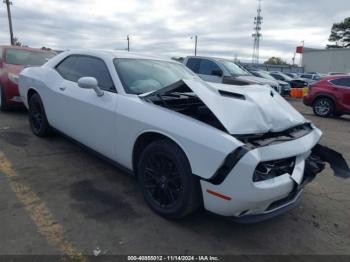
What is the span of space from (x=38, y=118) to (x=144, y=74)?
2337mm

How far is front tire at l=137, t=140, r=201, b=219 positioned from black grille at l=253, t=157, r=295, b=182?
51 centimetres

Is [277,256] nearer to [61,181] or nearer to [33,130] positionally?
[61,181]

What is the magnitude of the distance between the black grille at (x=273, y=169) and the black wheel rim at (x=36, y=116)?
3.77 metres

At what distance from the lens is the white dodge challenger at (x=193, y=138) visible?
2676mm

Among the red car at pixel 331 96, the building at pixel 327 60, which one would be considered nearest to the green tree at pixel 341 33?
the building at pixel 327 60

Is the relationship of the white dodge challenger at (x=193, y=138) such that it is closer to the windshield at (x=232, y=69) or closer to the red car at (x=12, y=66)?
the red car at (x=12, y=66)

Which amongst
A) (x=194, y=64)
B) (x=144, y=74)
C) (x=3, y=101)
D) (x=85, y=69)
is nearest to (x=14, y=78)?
(x=3, y=101)

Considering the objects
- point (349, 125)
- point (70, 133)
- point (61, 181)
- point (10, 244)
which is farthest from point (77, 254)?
point (349, 125)

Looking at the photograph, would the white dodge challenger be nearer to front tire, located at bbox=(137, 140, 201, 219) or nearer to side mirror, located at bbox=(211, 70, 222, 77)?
front tire, located at bbox=(137, 140, 201, 219)

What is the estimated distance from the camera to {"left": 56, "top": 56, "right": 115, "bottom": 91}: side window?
3.99m

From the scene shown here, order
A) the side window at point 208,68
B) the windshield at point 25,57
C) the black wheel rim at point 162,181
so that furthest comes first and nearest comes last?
the side window at point 208,68 < the windshield at point 25,57 < the black wheel rim at point 162,181

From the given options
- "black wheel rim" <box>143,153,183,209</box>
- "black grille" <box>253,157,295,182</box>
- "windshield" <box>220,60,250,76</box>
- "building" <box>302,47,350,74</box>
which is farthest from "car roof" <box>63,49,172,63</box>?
"building" <box>302,47,350,74</box>

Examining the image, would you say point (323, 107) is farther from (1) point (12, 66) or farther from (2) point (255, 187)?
(2) point (255, 187)

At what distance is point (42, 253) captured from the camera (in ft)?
8.70
